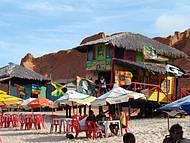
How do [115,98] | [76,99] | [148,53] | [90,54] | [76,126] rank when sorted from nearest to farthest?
1. [115,98]
2. [76,126]
3. [76,99]
4. [148,53]
5. [90,54]

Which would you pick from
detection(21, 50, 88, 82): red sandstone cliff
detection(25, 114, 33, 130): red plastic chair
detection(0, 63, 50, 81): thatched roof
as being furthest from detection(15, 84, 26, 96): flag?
detection(21, 50, 88, 82): red sandstone cliff

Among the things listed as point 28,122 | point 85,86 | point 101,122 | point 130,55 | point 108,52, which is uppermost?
point 108,52

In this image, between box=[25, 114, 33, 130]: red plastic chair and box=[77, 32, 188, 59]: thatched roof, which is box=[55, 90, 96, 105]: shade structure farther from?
box=[77, 32, 188, 59]: thatched roof

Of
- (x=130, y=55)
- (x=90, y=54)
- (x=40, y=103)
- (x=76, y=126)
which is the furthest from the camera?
(x=90, y=54)

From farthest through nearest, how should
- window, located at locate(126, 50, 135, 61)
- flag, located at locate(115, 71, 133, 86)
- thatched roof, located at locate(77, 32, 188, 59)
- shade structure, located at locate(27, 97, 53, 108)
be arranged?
window, located at locate(126, 50, 135, 61) → thatched roof, located at locate(77, 32, 188, 59) → flag, located at locate(115, 71, 133, 86) → shade structure, located at locate(27, 97, 53, 108)

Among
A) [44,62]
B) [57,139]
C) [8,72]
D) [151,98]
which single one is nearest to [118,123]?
[57,139]

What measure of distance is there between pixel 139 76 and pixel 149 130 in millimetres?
12570

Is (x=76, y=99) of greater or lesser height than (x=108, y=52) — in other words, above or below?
below

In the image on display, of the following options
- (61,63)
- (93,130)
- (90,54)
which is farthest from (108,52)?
(61,63)

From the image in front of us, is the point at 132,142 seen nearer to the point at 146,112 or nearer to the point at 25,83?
the point at 146,112

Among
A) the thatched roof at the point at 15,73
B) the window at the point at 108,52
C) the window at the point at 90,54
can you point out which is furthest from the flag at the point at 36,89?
the window at the point at 108,52

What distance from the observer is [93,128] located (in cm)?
1535

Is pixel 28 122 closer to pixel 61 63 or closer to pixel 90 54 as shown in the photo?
pixel 90 54

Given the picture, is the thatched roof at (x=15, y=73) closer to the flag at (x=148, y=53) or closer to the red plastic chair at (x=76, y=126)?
the flag at (x=148, y=53)
